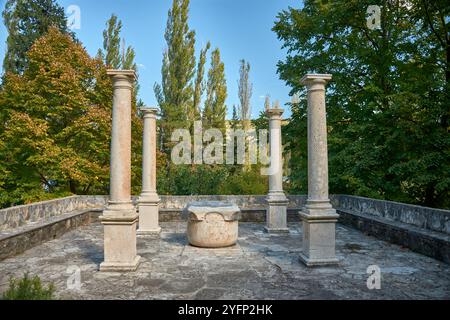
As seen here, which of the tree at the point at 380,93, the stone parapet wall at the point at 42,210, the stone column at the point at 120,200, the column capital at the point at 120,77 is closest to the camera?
the stone column at the point at 120,200

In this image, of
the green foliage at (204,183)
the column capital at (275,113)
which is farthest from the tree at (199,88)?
the column capital at (275,113)

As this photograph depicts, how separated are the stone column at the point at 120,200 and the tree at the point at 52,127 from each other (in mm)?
8433

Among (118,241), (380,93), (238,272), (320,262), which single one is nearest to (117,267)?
(118,241)

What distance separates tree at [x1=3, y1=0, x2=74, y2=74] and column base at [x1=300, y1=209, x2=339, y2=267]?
848 inches

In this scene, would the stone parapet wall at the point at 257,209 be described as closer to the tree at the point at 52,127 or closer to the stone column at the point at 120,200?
the tree at the point at 52,127

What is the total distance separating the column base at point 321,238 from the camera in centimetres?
606

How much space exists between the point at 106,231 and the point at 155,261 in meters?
1.19

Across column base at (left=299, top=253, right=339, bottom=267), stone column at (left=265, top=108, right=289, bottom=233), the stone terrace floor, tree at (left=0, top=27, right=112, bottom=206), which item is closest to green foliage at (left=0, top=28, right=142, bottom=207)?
tree at (left=0, top=27, right=112, bottom=206)

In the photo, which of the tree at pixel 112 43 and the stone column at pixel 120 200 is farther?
the tree at pixel 112 43

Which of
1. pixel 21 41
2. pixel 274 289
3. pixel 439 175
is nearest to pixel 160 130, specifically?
pixel 21 41

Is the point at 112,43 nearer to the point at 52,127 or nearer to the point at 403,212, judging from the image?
the point at 52,127

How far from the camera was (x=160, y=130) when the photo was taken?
2445cm
